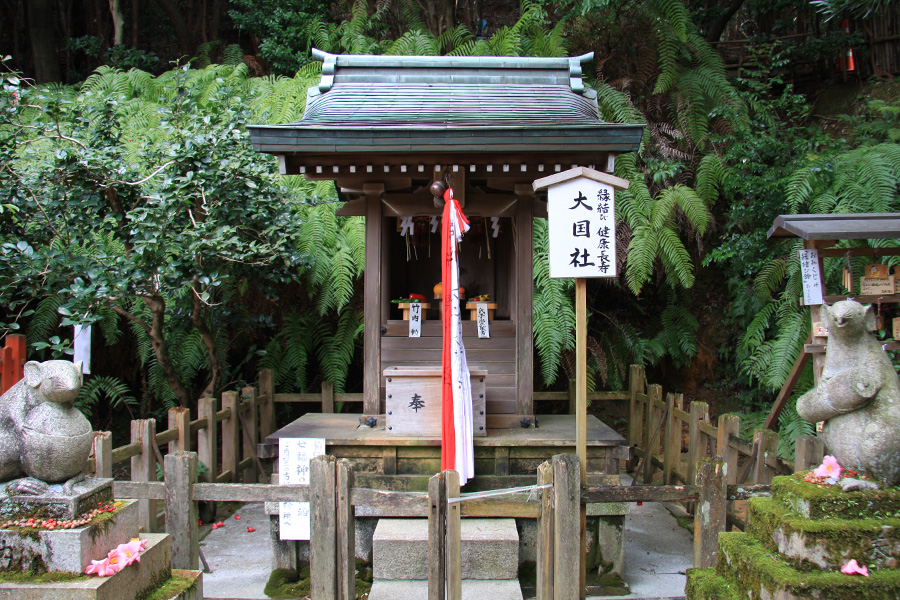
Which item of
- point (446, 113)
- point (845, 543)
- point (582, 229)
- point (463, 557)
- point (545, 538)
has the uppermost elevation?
point (446, 113)

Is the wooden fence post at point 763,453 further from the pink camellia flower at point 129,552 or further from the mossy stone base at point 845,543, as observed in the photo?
the pink camellia flower at point 129,552

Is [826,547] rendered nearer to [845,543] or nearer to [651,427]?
[845,543]

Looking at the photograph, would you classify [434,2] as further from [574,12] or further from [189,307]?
[189,307]

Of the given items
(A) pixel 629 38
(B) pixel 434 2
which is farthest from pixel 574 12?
(B) pixel 434 2

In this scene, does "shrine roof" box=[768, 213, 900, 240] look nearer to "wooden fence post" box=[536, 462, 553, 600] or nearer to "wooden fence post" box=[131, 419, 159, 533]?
"wooden fence post" box=[536, 462, 553, 600]

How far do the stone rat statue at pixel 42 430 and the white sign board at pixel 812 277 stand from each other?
5249mm

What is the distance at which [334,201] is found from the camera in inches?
307

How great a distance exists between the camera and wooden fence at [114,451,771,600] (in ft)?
11.3

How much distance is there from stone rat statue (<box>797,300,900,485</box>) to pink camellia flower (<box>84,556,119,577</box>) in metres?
3.66

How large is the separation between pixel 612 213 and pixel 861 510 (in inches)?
88.2

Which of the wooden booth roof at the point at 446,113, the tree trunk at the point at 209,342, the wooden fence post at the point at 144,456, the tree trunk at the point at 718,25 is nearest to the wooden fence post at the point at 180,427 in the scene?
the wooden fence post at the point at 144,456

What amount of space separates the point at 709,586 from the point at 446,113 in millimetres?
4279

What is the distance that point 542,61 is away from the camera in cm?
650

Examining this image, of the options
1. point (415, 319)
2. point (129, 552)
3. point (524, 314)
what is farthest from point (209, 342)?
point (129, 552)
